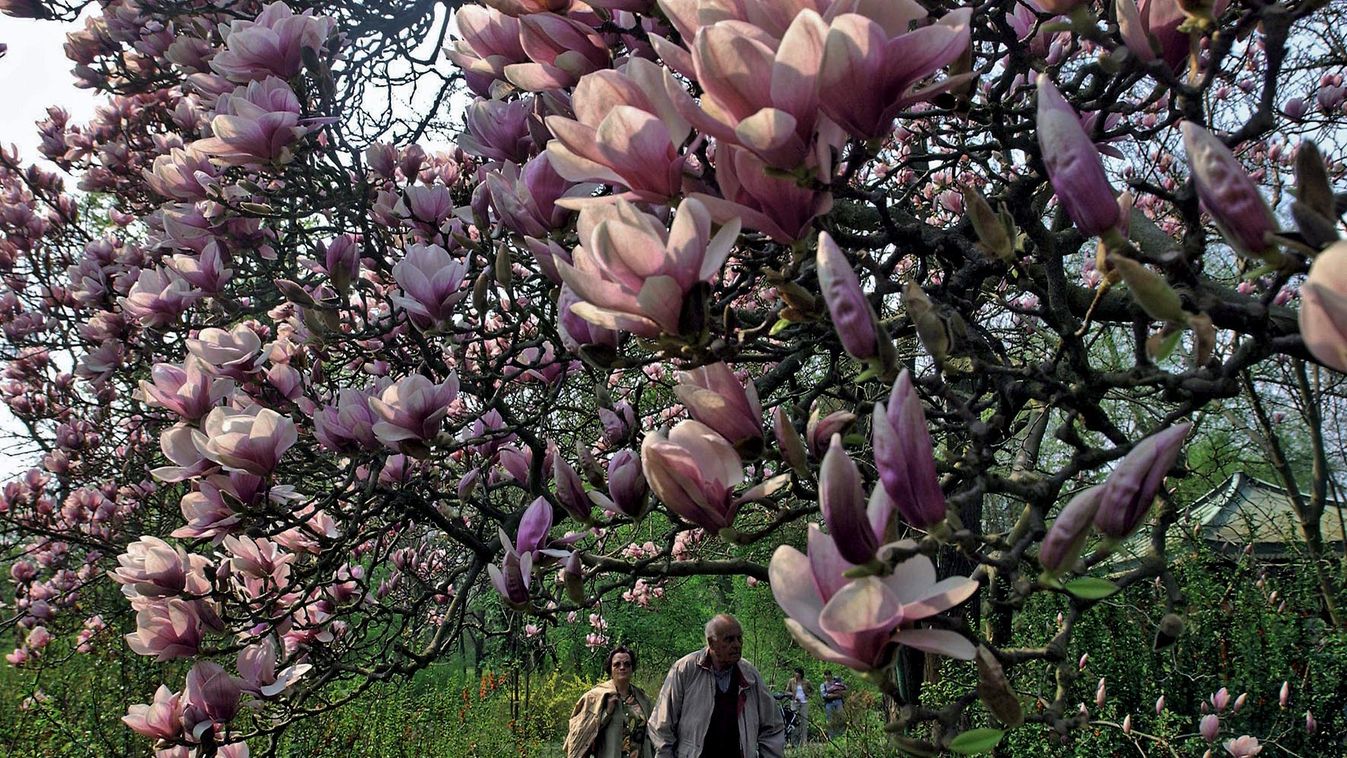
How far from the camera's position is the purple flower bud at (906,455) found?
2.17ft

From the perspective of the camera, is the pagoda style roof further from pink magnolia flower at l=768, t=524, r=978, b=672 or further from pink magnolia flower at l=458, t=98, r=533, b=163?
pink magnolia flower at l=768, t=524, r=978, b=672

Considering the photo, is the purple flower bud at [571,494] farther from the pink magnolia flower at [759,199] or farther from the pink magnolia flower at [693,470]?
the pink magnolia flower at [759,199]

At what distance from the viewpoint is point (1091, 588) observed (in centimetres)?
73

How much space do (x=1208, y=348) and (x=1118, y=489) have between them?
0.99ft

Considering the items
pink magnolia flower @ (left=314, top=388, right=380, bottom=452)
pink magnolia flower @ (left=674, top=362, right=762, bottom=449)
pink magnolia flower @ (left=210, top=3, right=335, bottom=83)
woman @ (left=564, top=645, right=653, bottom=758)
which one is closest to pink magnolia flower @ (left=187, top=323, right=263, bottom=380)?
pink magnolia flower @ (left=314, top=388, right=380, bottom=452)

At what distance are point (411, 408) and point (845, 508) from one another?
3.41 feet

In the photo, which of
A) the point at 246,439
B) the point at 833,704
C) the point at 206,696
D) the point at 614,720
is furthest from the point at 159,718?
the point at 833,704

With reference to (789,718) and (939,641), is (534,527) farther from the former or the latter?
(789,718)

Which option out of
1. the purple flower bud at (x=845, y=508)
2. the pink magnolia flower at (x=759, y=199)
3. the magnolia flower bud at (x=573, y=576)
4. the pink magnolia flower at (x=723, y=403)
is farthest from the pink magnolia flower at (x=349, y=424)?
the purple flower bud at (x=845, y=508)

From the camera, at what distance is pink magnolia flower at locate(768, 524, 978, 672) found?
63 centimetres

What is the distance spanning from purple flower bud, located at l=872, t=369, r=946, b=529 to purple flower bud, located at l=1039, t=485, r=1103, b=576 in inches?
4.8

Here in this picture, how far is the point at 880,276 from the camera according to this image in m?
1.07

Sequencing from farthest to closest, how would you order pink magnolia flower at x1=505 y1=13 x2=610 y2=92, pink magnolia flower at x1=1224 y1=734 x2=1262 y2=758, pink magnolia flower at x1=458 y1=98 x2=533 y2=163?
pink magnolia flower at x1=1224 y1=734 x2=1262 y2=758 < pink magnolia flower at x1=458 y1=98 x2=533 y2=163 < pink magnolia flower at x1=505 y1=13 x2=610 y2=92

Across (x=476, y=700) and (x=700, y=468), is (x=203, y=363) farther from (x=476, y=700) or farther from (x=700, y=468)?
(x=476, y=700)
